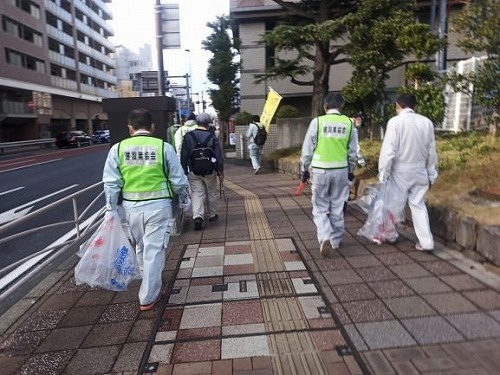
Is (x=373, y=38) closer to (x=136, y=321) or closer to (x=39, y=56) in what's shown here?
(x=136, y=321)

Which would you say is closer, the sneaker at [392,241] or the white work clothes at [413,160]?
the white work clothes at [413,160]

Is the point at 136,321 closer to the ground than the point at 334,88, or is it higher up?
closer to the ground

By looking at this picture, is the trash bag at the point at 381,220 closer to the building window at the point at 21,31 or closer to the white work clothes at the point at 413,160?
the white work clothes at the point at 413,160

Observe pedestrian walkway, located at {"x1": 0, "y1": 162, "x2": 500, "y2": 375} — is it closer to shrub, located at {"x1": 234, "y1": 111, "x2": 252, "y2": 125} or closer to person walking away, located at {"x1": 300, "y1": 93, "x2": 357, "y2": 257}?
person walking away, located at {"x1": 300, "y1": 93, "x2": 357, "y2": 257}

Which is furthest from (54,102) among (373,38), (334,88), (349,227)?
(349,227)

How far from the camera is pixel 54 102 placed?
46281 mm

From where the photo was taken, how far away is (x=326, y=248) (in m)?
4.79

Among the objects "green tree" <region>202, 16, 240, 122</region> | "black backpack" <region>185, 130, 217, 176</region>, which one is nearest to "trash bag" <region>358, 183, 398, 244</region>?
"black backpack" <region>185, 130, 217, 176</region>

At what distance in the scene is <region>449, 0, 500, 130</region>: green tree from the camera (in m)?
5.95

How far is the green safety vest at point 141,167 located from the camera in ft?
11.8

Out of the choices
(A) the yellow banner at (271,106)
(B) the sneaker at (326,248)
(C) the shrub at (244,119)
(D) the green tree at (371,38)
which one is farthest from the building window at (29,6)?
(B) the sneaker at (326,248)

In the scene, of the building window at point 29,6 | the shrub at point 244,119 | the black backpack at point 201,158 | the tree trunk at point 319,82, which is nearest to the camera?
the black backpack at point 201,158

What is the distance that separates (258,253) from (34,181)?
461 inches

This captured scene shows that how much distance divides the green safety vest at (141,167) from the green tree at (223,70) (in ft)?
67.5
